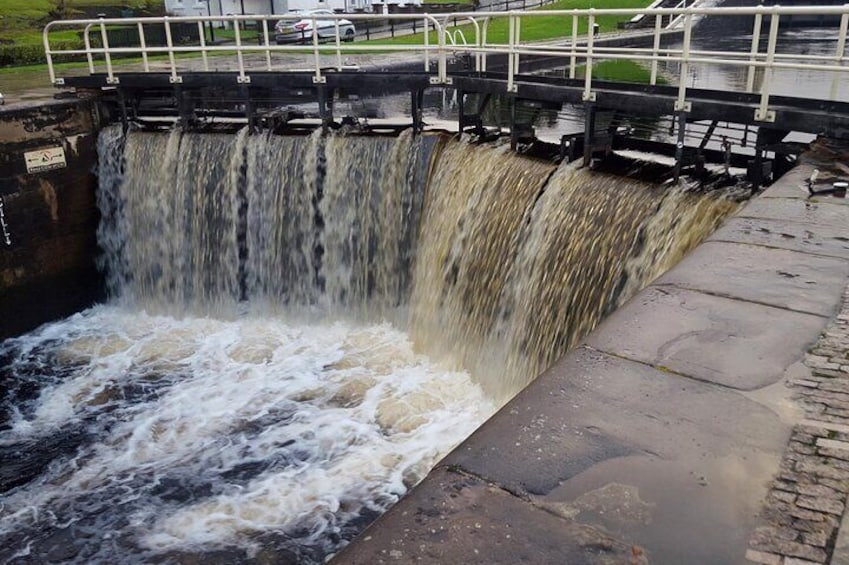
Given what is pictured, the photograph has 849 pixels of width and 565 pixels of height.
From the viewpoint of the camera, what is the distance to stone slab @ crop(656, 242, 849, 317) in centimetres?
398

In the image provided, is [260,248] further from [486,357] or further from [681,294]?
[681,294]

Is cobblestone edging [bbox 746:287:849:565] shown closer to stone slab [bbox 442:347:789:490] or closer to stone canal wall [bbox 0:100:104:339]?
stone slab [bbox 442:347:789:490]

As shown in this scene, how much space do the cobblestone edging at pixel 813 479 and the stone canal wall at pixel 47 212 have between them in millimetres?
11591

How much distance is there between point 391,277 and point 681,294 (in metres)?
7.11

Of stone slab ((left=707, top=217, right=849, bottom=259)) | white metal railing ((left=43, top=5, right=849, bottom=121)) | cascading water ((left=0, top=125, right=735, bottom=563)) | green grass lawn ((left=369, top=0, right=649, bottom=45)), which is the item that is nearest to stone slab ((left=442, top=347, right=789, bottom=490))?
stone slab ((left=707, top=217, right=849, bottom=259))

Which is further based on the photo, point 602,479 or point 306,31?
point 306,31

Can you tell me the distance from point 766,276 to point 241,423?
244 inches

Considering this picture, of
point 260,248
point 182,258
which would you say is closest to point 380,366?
point 260,248

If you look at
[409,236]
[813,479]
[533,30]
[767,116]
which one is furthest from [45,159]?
[533,30]

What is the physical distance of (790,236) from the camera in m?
4.87

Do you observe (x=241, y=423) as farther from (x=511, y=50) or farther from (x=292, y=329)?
(x=511, y=50)

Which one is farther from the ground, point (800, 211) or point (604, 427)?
point (800, 211)

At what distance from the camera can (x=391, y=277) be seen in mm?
10977

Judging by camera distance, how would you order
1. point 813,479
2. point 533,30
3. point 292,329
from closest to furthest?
point 813,479
point 292,329
point 533,30
